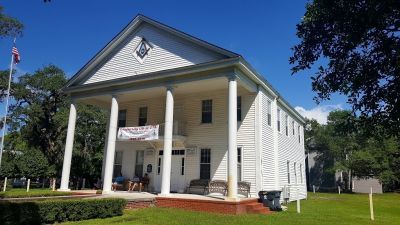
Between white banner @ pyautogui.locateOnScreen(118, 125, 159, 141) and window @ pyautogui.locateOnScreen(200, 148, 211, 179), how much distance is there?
124 inches

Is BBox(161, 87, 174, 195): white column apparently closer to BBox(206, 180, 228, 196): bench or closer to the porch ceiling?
the porch ceiling

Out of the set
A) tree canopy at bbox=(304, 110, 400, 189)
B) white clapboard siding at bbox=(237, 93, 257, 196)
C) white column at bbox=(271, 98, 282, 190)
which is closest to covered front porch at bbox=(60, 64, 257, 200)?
white clapboard siding at bbox=(237, 93, 257, 196)

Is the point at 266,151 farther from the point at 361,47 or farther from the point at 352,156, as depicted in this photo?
the point at 352,156

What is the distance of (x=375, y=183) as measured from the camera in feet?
153

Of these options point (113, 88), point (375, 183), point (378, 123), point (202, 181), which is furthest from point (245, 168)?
point (375, 183)

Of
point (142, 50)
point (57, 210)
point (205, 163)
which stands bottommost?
point (57, 210)

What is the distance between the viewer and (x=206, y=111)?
20.9 metres

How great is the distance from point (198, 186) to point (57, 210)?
30.8 ft

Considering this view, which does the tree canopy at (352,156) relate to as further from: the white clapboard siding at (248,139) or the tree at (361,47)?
the tree at (361,47)

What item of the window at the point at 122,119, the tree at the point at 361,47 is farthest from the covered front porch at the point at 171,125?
the tree at the point at 361,47

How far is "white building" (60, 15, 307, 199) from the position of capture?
17784 mm

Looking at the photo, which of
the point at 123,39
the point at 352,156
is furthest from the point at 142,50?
the point at 352,156

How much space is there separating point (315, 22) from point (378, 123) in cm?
221

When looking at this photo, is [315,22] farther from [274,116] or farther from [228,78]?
[274,116]
